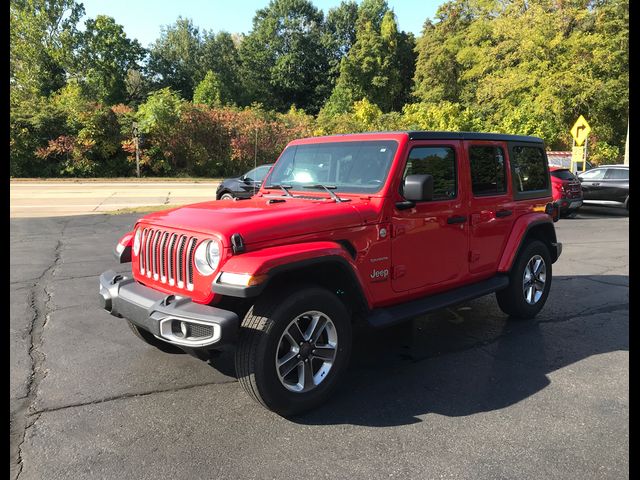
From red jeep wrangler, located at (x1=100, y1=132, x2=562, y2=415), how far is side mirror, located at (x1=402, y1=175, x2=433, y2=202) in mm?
11

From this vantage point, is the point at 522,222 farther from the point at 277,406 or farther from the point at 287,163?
the point at 277,406

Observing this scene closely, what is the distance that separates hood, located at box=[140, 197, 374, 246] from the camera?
2998mm

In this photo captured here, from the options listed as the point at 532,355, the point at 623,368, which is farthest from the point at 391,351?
the point at 623,368

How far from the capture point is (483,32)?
106 ft

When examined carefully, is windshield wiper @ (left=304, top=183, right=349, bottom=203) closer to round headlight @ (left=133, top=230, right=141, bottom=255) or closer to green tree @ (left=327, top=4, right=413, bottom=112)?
Result: round headlight @ (left=133, top=230, right=141, bottom=255)

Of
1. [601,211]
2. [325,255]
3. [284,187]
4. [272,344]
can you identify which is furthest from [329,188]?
[601,211]

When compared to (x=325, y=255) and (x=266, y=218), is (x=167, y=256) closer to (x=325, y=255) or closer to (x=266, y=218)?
(x=266, y=218)

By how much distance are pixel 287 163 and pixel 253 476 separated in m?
2.83

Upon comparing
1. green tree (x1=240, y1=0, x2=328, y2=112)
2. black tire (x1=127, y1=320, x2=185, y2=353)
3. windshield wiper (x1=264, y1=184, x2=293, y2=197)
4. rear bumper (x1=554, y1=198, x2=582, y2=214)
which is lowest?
black tire (x1=127, y1=320, x2=185, y2=353)

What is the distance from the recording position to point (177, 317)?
2.81m

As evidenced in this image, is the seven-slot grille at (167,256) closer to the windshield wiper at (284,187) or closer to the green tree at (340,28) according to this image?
the windshield wiper at (284,187)

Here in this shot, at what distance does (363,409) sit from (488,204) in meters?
2.30

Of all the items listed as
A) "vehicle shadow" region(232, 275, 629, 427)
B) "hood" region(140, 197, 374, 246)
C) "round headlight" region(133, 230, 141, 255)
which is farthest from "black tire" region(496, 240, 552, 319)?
"round headlight" region(133, 230, 141, 255)

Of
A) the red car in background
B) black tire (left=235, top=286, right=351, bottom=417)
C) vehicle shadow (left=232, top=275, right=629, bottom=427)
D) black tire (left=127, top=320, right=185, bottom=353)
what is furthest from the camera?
the red car in background
